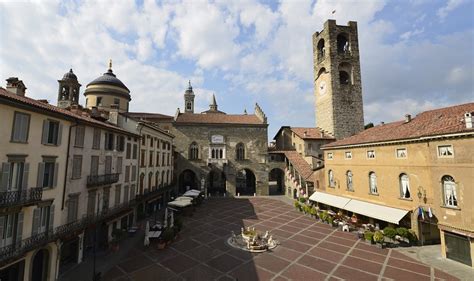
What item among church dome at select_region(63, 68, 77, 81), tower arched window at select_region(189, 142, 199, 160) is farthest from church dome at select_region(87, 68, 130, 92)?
tower arched window at select_region(189, 142, 199, 160)

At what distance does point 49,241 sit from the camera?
13.5m

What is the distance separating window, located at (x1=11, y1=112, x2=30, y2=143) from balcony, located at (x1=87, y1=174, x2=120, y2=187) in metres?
6.16

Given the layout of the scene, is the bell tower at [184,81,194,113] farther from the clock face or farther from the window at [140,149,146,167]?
the window at [140,149,146,167]

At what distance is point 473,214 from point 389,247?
20.6ft

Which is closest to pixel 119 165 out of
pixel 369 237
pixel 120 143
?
pixel 120 143

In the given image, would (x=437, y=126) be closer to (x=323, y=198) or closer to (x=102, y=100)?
(x=323, y=198)

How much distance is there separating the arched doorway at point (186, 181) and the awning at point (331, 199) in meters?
23.9

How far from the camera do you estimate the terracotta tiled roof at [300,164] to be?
1464 inches

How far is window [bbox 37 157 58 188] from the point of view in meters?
13.7

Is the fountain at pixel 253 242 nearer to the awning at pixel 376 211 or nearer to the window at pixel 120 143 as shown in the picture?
the awning at pixel 376 211

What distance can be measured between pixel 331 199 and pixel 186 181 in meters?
30.9

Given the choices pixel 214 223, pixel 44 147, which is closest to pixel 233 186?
pixel 214 223

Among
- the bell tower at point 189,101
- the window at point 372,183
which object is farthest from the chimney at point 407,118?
the bell tower at point 189,101

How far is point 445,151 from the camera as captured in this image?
16.2m
